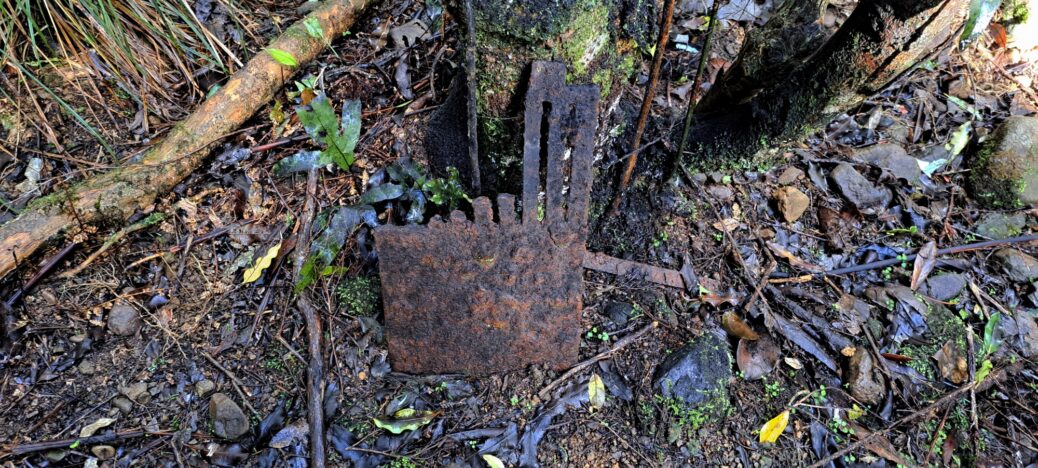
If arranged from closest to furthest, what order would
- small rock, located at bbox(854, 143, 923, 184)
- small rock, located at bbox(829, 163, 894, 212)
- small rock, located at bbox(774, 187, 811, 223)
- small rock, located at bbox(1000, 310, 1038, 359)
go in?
small rock, located at bbox(1000, 310, 1038, 359), small rock, located at bbox(774, 187, 811, 223), small rock, located at bbox(829, 163, 894, 212), small rock, located at bbox(854, 143, 923, 184)

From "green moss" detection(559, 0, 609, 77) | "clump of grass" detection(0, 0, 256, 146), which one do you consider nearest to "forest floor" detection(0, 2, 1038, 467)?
"clump of grass" detection(0, 0, 256, 146)

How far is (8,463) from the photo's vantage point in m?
1.82

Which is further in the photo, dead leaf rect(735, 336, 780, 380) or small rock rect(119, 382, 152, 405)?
dead leaf rect(735, 336, 780, 380)

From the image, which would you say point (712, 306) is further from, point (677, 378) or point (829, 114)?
point (829, 114)

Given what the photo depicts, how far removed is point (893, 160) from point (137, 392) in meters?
Answer: 3.32

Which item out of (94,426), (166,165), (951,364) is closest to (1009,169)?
(951,364)

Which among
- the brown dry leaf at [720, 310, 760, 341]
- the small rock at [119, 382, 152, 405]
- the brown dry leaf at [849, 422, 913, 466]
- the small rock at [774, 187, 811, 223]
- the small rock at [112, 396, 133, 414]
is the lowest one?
the brown dry leaf at [849, 422, 913, 466]

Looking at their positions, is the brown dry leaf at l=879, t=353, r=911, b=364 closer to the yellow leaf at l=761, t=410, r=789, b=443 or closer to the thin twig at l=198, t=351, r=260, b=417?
the yellow leaf at l=761, t=410, r=789, b=443

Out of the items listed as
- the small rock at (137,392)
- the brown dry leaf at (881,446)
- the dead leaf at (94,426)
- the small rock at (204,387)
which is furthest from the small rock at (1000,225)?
the dead leaf at (94,426)

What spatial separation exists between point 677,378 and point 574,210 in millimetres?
673

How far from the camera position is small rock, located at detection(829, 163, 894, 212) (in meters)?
2.73

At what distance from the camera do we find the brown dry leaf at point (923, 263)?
8.22 feet

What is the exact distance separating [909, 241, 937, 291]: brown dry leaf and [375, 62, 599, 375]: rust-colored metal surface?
1.55 metres

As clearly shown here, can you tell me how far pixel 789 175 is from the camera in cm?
276
